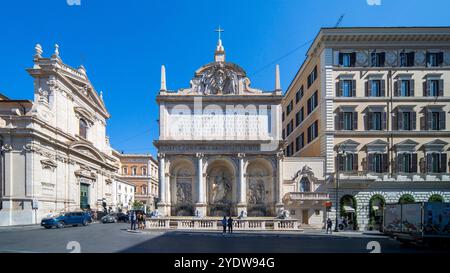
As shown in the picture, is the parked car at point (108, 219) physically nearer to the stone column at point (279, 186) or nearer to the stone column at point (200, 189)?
the stone column at point (200, 189)

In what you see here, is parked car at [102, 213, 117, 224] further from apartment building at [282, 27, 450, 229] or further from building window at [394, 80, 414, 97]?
building window at [394, 80, 414, 97]

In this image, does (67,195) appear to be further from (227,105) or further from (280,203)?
(280,203)

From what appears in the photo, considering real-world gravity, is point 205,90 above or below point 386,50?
below

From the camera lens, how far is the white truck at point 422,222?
13.8 m

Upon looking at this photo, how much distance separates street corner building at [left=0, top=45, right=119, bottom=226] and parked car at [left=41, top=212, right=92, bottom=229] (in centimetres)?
506

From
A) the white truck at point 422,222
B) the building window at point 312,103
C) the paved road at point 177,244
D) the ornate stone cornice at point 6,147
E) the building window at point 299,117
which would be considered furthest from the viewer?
the building window at point 299,117

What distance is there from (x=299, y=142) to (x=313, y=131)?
22.9ft

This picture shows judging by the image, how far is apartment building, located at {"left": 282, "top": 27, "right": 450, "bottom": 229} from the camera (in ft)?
107

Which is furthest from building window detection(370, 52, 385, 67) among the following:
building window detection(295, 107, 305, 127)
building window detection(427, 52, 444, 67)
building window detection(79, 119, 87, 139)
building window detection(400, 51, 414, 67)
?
building window detection(79, 119, 87, 139)

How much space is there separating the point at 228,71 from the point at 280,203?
14.3 metres

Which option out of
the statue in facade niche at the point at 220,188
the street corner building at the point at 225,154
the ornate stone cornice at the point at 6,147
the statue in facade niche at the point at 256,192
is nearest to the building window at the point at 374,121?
the street corner building at the point at 225,154

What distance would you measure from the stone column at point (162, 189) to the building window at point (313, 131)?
16.3 m

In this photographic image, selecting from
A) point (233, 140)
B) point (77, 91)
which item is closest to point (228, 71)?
Result: point (233, 140)

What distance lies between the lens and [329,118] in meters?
34.0
